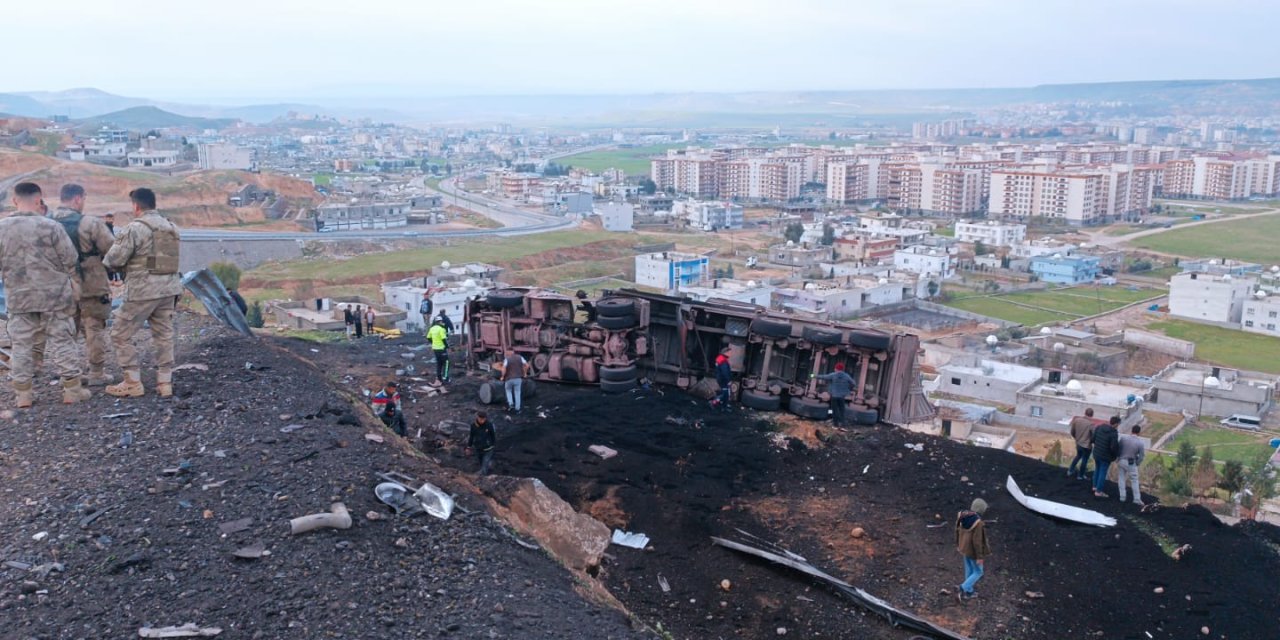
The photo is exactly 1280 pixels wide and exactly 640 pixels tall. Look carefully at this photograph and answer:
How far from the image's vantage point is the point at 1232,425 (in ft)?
116

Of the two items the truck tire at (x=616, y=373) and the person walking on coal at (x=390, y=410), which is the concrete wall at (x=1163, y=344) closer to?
the truck tire at (x=616, y=373)

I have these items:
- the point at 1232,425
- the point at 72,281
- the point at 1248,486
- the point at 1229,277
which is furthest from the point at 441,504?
the point at 1229,277

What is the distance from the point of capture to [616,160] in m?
172

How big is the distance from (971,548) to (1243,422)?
108 feet

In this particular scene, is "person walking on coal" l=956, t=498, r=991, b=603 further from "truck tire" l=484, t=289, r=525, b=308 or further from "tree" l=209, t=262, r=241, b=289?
"tree" l=209, t=262, r=241, b=289

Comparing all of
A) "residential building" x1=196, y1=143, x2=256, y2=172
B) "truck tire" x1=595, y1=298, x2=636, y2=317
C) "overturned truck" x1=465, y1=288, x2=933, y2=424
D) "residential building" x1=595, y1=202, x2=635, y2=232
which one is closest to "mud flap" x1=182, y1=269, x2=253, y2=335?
"overturned truck" x1=465, y1=288, x2=933, y2=424

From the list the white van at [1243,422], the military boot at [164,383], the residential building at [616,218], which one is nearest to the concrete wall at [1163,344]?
the white van at [1243,422]

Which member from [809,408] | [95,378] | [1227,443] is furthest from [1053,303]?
[95,378]

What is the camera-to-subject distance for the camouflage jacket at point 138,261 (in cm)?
839

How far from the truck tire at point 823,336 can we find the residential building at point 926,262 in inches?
2154

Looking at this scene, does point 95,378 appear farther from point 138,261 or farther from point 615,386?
point 615,386

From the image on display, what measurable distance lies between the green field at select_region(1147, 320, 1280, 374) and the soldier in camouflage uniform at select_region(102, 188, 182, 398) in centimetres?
4671

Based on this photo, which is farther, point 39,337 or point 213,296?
point 213,296

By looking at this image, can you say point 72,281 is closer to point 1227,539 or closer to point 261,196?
point 1227,539
